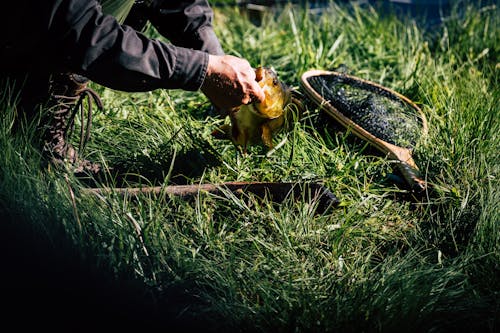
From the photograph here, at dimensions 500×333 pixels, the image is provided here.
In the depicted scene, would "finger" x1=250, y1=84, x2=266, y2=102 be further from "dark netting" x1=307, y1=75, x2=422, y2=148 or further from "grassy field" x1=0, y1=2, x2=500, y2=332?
"dark netting" x1=307, y1=75, x2=422, y2=148

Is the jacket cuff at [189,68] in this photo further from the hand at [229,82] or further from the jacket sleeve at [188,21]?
the jacket sleeve at [188,21]

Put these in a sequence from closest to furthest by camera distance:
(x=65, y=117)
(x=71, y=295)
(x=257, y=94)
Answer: (x=71, y=295) → (x=257, y=94) → (x=65, y=117)

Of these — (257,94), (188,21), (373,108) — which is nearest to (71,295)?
(257,94)

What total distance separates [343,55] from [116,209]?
2.21 m

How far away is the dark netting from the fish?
0.51 meters

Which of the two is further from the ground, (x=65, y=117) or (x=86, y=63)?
(x=86, y=63)

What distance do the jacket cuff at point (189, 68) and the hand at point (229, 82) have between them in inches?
1.4

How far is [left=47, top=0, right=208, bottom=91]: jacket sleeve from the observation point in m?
2.70

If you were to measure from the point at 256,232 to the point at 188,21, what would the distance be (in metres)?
1.09

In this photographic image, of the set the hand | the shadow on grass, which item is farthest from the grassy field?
the hand

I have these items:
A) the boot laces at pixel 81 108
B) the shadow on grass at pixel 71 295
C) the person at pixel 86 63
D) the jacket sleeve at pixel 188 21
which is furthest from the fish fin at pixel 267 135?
the shadow on grass at pixel 71 295

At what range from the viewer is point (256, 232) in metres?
2.94

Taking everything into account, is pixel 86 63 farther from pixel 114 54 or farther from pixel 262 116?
pixel 262 116

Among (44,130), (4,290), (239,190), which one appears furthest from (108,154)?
(4,290)
